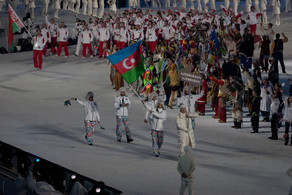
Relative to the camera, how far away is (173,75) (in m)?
23.2

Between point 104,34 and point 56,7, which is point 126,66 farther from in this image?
point 56,7

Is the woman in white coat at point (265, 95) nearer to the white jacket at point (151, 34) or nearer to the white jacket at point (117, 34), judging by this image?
the white jacket at point (151, 34)

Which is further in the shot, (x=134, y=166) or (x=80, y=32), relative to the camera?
(x=80, y=32)

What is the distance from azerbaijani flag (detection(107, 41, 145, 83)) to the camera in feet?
60.6

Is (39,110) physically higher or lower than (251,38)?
lower

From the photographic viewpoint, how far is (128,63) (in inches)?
731

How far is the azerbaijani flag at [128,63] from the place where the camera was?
60.6 ft

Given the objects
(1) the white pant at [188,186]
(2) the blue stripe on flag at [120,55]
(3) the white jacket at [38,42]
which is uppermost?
(2) the blue stripe on flag at [120,55]

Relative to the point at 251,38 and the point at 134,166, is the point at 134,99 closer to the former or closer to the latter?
the point at 251,38

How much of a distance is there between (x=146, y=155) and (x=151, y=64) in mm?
6399

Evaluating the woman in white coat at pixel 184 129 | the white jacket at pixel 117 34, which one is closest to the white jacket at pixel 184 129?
the woman in white coat at pixel 184 129

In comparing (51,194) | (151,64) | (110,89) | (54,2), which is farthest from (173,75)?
(54,2)

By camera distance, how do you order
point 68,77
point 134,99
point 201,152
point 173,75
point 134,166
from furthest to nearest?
point 68,77 < point 134,99 < point 173,75 < point 201,152 < point 134,166

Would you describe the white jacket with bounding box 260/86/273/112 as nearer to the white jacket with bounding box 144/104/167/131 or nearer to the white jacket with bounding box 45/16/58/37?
the white jacket with bounding box 144/104/167/131
